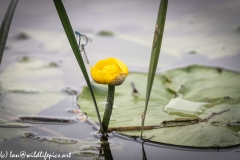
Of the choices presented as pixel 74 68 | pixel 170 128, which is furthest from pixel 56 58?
pixel 170 128

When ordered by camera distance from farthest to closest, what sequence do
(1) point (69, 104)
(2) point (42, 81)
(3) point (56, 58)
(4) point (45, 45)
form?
(4) point (45, 45), (3) point (56, 58), (2) point (42, 81), (1) point (69, 104)

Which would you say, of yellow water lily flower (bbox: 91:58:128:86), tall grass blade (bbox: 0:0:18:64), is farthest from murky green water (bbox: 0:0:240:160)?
tall grass blade (bbox: 0:0:18:64)

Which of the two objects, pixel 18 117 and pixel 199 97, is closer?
pixel 18 117

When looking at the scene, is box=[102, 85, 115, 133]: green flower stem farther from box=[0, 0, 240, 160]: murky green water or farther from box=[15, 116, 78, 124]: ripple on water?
box=[15, 116, 78, 124]: ripple on water

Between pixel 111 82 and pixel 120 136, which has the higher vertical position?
pixel 111 82

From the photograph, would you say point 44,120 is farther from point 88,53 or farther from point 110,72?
point 88,53

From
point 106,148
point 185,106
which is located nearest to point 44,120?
point 106,148

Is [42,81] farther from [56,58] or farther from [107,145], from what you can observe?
[107,145]
